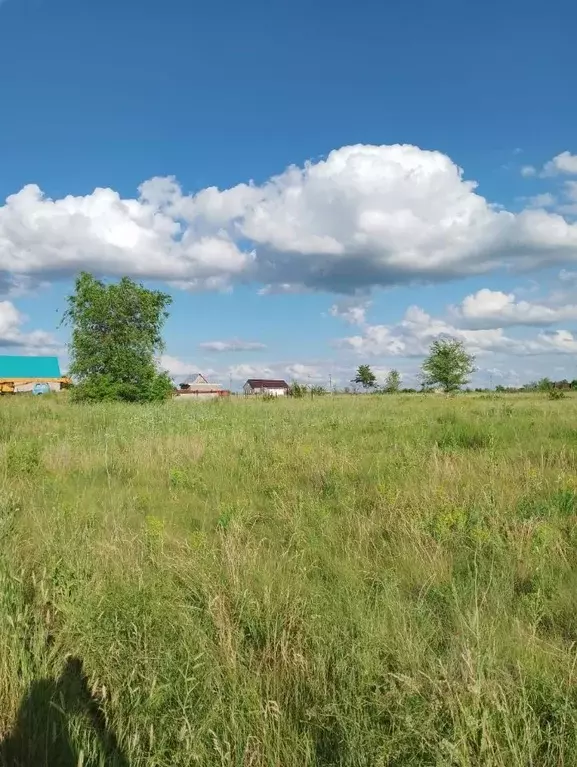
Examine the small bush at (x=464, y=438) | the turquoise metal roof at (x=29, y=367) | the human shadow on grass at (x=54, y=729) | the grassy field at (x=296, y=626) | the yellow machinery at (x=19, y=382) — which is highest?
the turquoise metal roof at (x=29, y=367)

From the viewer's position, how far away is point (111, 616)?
3623 millimetres

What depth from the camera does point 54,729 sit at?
8.68ft

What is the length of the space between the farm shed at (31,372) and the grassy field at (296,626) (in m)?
53.1

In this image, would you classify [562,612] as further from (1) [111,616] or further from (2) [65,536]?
(2) [65,536]

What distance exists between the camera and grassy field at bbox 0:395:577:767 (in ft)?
8.29

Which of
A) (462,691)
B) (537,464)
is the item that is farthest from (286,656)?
(537,464)

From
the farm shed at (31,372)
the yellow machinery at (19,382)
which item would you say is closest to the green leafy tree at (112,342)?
the yellow machinery at (19,382)

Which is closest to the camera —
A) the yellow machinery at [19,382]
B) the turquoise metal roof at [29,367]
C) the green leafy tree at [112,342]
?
the green leafy tree at [112,342]

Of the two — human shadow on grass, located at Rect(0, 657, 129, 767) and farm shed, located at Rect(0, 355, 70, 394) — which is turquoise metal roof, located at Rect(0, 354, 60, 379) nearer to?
farm shed, located at Rect(0, 355, 70, 394)

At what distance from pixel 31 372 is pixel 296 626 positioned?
6310 cm

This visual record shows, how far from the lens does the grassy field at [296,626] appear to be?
8.29 ft

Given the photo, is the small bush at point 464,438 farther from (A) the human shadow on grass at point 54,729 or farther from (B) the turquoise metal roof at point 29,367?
(B) the turquoise metal roof at point 29,367

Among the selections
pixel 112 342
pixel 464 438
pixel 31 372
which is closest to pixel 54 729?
pixel 464 438

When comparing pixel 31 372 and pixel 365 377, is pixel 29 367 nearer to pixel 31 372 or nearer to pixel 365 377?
pixel 31 372
